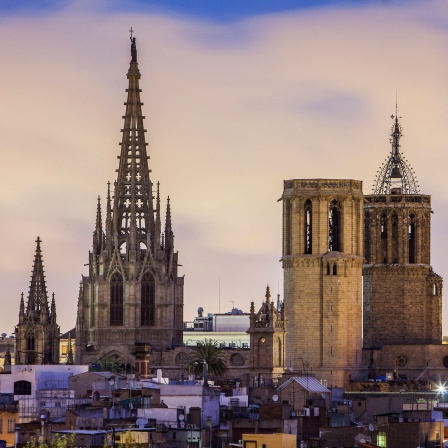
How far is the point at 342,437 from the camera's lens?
123 m

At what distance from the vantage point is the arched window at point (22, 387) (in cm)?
15500

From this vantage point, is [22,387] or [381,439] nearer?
[381,439]

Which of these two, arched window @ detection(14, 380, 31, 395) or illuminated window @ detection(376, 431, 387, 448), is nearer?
illuminated window @ detection(376, 431, 387, 448)

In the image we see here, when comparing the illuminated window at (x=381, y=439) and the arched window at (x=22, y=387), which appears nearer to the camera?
the illuminated window at (x=381, y=439)

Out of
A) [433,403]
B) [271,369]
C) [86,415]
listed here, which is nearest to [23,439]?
[86,415]

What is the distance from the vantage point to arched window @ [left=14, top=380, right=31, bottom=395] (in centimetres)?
15500

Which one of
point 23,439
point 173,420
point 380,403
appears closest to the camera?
point 23,439

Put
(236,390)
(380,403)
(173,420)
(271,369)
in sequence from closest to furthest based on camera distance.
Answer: (173,420), (380,403), (236,390), (271,369)

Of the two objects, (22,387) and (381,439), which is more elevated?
(22,387)

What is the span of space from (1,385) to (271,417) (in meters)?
31.6

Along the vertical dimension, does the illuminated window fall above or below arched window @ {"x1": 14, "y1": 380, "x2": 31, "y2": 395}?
below

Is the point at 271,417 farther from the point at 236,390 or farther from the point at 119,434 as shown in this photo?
the point at 236,390

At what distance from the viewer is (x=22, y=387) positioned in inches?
6166

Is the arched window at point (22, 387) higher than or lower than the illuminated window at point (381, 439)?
higher
